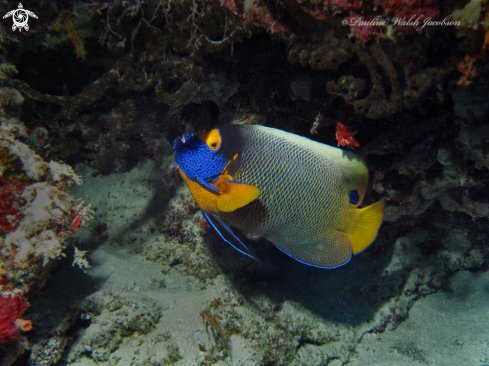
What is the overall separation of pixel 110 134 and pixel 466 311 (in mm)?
4868

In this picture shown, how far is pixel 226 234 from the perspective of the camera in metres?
2.01

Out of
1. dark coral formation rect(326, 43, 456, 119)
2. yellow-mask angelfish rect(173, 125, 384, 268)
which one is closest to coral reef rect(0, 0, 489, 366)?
dark coral formation rect(326, 43, 456, 119)

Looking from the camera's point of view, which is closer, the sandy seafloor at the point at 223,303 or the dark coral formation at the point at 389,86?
the dark coral formation at the point at 389,86

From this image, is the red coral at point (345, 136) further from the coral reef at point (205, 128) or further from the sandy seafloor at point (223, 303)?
the sandy seafloor at point (223, 303)

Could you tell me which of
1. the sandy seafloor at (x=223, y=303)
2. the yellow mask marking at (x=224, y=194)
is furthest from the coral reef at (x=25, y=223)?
the yellow mask marking at (x=224, y=194)

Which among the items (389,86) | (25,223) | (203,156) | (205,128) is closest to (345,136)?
(389,86)

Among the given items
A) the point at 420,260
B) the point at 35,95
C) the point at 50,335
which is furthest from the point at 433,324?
the point at 35,95

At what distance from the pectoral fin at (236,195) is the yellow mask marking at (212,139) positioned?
0.91 ft

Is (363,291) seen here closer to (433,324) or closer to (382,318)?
(382,318)

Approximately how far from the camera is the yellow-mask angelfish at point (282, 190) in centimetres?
190

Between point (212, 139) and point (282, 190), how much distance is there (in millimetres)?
680

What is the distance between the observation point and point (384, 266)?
10.6 feet

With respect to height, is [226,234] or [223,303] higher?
[226,234]

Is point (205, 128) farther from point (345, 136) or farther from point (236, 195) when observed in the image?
point (345, 136)
